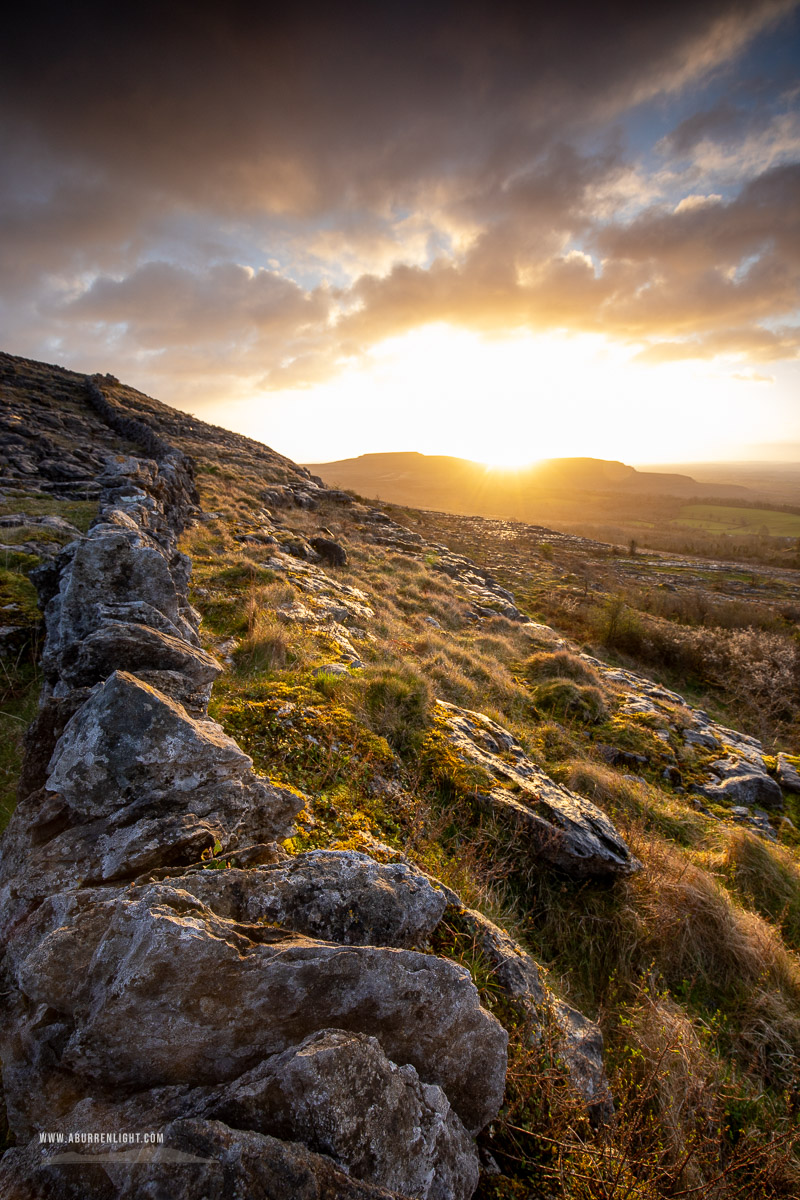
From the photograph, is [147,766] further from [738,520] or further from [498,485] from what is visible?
[498,485]

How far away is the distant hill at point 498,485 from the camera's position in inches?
4756

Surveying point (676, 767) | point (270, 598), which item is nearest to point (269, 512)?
point (270, 598)

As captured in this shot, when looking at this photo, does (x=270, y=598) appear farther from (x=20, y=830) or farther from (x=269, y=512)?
(x=269, y=512)

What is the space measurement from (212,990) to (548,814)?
473 centimetres

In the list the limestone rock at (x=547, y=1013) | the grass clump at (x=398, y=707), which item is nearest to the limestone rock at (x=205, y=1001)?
the limestone rock at (x=547, y=1013)

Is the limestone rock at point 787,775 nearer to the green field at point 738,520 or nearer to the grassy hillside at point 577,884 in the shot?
the grassy hillside at point 577,884

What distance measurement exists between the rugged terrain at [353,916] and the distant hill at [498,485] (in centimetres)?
9534

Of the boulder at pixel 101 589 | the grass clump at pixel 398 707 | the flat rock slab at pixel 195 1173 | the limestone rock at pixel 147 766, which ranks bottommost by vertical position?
the grass clump at pixel 398 707

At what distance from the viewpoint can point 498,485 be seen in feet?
485

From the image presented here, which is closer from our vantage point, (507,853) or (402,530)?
(507,853)

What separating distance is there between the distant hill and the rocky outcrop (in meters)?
99.8

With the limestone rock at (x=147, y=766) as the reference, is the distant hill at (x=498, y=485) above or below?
above

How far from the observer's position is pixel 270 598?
10.1 meters

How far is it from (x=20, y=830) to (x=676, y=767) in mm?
10468
